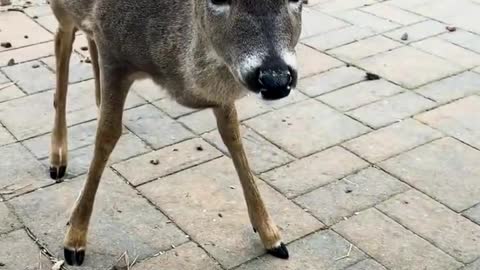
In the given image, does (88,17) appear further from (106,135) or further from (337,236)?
(337,236)

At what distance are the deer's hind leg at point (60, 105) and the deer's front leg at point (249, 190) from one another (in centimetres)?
101

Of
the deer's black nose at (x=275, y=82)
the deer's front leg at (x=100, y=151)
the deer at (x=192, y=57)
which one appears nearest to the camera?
the deer's black nose at (x=275, y=82)

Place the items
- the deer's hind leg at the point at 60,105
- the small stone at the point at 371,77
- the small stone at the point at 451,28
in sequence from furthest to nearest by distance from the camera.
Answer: the small stone at the point at 451,28 → the small stone at the point at 371,77 → the deer's hind leg at the point at 60,105

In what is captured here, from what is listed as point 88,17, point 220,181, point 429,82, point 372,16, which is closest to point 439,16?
point 372,16

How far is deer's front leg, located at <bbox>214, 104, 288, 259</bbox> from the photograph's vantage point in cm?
351

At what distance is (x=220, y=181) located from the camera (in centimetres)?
409

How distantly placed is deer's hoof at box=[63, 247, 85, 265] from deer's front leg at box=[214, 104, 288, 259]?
781mm

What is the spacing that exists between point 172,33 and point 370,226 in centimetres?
137

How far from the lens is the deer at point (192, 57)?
98.1 inches

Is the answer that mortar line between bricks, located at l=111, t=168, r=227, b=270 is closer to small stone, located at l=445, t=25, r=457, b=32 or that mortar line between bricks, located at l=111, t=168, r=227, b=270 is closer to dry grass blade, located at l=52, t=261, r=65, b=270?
dry grass blade, located at l=52, t=261, r=65, b=270

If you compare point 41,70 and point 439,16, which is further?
point 439,16

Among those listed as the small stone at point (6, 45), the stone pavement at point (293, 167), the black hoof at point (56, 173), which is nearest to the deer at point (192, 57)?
the stone pavement at point (293, 167)

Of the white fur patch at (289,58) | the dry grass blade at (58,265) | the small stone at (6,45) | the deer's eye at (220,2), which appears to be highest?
the deer's eye at (220,2)

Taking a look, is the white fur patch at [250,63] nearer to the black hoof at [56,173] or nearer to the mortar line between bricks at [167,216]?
the mortar line between bricks at [167,216]
